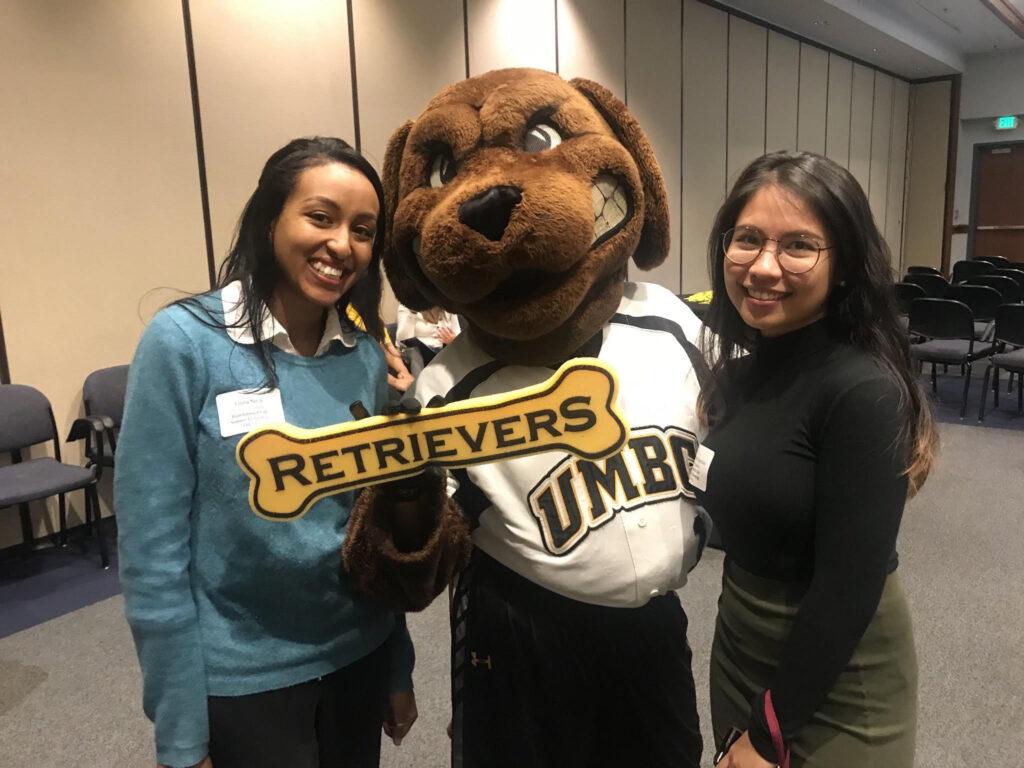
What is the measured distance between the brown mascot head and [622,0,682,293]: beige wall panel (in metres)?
5.20

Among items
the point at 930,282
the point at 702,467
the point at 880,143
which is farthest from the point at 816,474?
the point at 880,143

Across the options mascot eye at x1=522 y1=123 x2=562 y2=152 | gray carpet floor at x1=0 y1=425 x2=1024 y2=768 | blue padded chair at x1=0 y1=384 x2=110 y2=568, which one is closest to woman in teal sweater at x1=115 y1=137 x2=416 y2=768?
mascot eye at x1=522 y1=123 x2=562 y2=152

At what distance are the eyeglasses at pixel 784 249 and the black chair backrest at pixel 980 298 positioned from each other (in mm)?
6216

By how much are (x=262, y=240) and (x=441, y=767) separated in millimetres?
1540

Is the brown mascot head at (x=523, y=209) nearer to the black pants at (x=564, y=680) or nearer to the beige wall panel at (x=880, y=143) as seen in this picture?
the black pants at (x=564, y=680)

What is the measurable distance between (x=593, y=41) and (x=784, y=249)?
559 cm

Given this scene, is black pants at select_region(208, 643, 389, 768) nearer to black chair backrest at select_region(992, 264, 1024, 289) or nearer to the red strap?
the red strap

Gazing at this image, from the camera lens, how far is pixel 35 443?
10.9ft

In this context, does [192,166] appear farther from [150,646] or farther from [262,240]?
[150,646]

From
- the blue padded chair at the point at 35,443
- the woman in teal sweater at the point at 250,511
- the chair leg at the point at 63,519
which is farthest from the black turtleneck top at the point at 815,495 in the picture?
the chair leg at the point at 63,519

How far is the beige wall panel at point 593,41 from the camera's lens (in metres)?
5.79

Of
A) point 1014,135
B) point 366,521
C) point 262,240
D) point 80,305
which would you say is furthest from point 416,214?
point 1014,135

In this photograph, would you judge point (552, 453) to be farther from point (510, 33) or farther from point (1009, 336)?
point (1009, 336)

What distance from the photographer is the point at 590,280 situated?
1.15 meters
